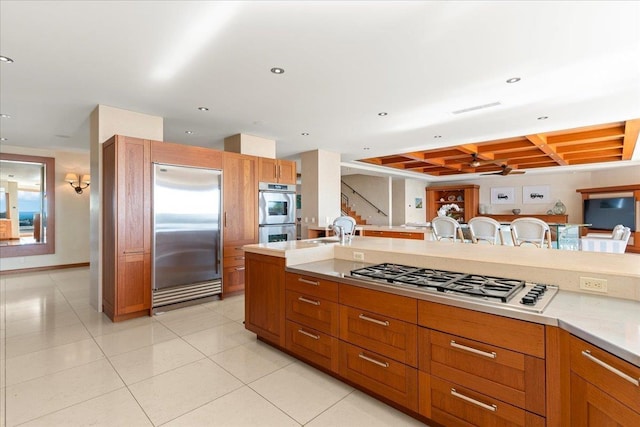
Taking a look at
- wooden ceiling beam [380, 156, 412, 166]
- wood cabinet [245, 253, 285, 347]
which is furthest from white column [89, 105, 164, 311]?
wooden ceiling beam [380, 156, 412, 166]

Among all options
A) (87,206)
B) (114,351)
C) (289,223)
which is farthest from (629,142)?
(87,206)

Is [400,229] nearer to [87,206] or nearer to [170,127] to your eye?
[170,127]

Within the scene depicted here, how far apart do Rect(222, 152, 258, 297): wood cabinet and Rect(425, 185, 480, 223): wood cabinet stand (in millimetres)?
9174

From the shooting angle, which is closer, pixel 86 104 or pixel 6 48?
pixel 6 48

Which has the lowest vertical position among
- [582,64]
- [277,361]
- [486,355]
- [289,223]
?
[277,361]

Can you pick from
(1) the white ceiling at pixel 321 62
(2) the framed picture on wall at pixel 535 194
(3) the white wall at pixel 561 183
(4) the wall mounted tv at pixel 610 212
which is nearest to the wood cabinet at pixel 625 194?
(4) the wall mounted tv at pixel 610 212

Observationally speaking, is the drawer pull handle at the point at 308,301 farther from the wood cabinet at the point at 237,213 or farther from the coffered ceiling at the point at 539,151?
the coffered ceiling at the point at 539,151

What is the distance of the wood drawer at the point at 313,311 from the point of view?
219 cm

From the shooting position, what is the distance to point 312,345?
7.64ft

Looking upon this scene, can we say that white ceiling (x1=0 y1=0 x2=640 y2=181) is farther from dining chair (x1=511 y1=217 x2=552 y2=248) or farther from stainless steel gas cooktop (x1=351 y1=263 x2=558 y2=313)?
stainless steel gas cooktop (x1=351 y1=263 x2=558 y2=313)

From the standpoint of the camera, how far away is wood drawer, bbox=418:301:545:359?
1.36 metres

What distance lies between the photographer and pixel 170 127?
4848 millimetres

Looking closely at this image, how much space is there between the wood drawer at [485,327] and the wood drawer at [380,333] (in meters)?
0.14

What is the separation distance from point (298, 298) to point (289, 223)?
2.94m
